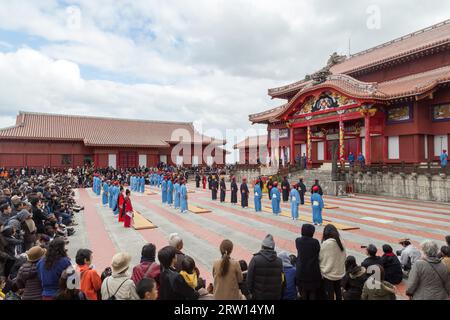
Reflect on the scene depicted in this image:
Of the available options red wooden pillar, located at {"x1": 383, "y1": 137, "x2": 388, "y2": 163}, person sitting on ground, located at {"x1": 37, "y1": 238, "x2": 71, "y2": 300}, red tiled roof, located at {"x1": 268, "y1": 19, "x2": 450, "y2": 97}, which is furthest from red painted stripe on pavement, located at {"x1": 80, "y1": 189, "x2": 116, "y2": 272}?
red tiled roof, located at {"x1": 268, "y1": 19, "x2": 450, "y2": 97}

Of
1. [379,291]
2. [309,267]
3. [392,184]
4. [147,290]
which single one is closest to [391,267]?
[379,291]

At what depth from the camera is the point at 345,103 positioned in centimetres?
2052

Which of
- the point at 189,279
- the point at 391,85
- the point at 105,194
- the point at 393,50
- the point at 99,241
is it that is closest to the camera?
the point at 189,279

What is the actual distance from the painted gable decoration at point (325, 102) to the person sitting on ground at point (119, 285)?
19835 mm

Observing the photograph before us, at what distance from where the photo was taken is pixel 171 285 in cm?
328

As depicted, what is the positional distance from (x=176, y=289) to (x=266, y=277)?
3.66 ft

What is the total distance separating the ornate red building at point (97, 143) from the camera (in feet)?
95.1

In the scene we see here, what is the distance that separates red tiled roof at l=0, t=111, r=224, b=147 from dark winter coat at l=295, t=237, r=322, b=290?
3089 centimetres

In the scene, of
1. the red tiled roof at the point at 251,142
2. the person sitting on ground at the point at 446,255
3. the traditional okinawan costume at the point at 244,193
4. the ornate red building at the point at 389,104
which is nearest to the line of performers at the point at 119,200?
the traditional okinawan costume at the point at 244,193

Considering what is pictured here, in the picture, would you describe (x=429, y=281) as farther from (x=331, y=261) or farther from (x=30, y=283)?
(x=30, y=283)

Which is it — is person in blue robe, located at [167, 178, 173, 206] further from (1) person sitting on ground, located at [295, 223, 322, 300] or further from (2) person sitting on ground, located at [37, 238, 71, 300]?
(1) person sitting on ground, located at [295, 223, 322, 300]

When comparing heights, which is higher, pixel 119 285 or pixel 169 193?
pixel 119 285

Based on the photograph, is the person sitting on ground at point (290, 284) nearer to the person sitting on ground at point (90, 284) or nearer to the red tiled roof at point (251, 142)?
the person sitting on ground at point (90, 284)
